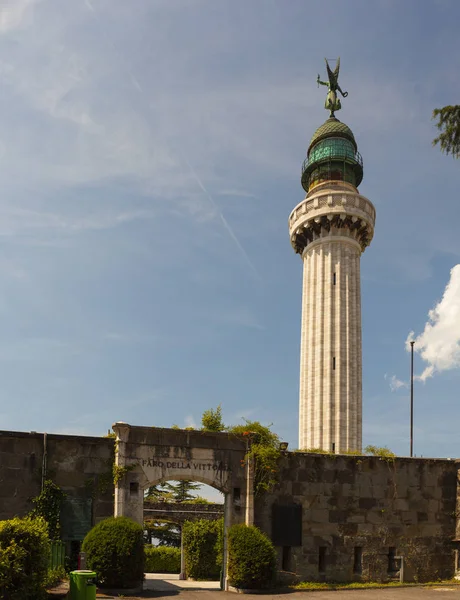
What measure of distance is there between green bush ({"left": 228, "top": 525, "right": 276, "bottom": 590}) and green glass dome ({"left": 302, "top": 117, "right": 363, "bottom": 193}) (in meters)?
30.0

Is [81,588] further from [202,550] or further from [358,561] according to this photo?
[202,550]

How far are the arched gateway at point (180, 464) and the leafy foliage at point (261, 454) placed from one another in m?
0.23

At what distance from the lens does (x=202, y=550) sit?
1248 inches

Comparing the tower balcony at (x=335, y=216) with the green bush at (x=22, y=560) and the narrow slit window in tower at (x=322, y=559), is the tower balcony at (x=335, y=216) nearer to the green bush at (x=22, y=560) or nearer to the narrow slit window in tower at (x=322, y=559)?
the narrow slit window in tower at (x=322, y=559)

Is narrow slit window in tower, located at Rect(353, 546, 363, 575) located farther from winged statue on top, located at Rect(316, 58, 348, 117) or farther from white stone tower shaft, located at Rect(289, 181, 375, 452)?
winged statue on top, located at Rect(316, 58, 348, 117)

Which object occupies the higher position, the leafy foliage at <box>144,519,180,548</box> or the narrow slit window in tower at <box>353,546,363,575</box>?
the narrow slit window in tower at <box>353,546,363,575</box>

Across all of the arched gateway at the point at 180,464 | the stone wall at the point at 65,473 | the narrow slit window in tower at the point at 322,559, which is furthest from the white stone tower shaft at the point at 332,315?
the stone wall at the point at 65,473

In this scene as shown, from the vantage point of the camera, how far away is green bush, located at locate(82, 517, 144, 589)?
712 inches

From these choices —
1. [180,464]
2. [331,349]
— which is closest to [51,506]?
[180,464]

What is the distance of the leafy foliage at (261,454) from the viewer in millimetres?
22078

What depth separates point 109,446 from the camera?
20.8 m

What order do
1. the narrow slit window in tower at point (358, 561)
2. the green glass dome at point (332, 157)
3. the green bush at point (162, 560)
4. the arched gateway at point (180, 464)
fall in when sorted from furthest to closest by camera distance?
the green glass dome at point (332, 157), the green bush at point (162, 560), the narrow slit window in tower at point (358, 561), the arched gateway at point (180, 464)

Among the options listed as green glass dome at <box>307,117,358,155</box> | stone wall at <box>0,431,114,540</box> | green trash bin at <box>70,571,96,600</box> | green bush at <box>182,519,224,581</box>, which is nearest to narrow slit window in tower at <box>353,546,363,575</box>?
stone wall at <box>0,431,114,540</box>

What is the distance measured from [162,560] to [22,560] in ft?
85.3
